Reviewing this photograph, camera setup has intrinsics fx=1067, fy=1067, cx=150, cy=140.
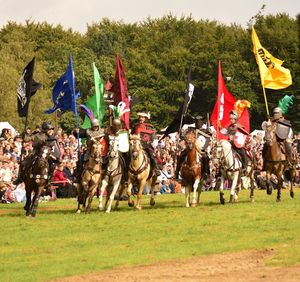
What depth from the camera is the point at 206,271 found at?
18.2 meters

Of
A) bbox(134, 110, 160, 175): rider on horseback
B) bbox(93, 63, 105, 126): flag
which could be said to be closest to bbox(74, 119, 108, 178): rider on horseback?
bbox(134, 110, 160, 175): rider on horseback

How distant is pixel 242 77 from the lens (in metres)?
82.4

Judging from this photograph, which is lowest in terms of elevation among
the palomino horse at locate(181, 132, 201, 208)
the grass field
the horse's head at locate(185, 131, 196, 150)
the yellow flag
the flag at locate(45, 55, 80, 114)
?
the grass field

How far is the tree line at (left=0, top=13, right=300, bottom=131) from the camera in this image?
79188 mm

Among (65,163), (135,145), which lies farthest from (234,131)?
(65,163)

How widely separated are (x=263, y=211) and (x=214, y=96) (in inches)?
2262

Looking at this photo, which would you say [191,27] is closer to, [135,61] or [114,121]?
[135,61]

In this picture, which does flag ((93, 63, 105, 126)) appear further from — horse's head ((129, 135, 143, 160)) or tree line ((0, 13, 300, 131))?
tree line ((0, 13, 300, 131))

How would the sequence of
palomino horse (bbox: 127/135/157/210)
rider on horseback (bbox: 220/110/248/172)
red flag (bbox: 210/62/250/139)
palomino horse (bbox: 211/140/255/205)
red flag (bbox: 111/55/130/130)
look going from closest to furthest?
A: palomino horse (bbox: 127/135/157/210) → palomino horse (bbox: 211/140/255/205) → red flag (bbox: 111/55/130/130) → rider on horseback (bbox: 220/110/248/172) → red flag (bbox: 210/62/250/139)

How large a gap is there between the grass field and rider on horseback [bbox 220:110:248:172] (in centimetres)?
157

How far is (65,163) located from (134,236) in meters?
16.5

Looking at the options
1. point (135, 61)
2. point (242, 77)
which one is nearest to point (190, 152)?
point (242, 77)

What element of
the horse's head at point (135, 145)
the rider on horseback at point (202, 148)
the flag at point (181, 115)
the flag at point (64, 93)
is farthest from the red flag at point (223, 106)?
the horse's head at point (135, 145)

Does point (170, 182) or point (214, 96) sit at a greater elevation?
point (214, 96)
